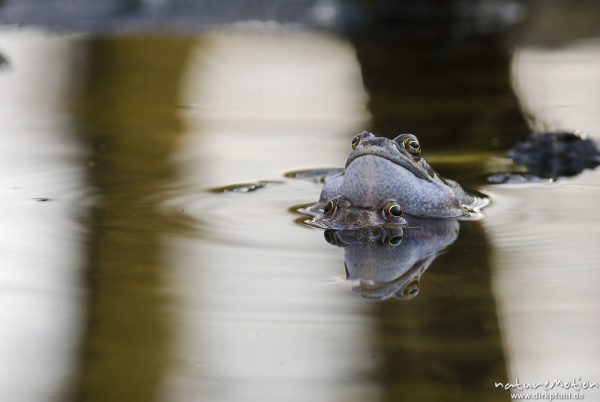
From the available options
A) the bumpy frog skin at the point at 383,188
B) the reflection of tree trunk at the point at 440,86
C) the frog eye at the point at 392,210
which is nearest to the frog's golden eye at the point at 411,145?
the bumpy frog skin at the point at 383,188

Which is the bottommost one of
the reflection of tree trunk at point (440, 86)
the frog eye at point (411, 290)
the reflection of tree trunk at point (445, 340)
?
the reflection of tree trunk at point (440, 86)

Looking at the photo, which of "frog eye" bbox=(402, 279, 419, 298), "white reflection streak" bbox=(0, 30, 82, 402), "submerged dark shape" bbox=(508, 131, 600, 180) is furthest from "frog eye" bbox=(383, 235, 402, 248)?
"submerged dark shape" bbox=(508, 131, 600, 180)

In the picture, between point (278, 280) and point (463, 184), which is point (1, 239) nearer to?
point (278, 280)

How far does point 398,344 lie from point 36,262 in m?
1.49

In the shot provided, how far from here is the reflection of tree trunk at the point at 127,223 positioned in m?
3.10

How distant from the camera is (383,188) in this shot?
193 inches

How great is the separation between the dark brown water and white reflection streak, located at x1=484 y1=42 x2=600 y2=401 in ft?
0.03

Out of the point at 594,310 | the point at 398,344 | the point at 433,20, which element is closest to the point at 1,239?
the point at 398,344

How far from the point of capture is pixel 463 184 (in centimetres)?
566

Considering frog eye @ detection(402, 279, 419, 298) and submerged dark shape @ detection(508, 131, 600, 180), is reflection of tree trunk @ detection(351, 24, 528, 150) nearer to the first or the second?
submerged dark shape @ detection(508, 131, 600, 180)

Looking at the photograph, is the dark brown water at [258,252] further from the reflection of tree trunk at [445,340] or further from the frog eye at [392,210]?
the frog eye at [392,210]

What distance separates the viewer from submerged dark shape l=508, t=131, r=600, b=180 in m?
6.09

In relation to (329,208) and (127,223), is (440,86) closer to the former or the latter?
(329,208)

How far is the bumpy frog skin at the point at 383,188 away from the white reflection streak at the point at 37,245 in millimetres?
1054
